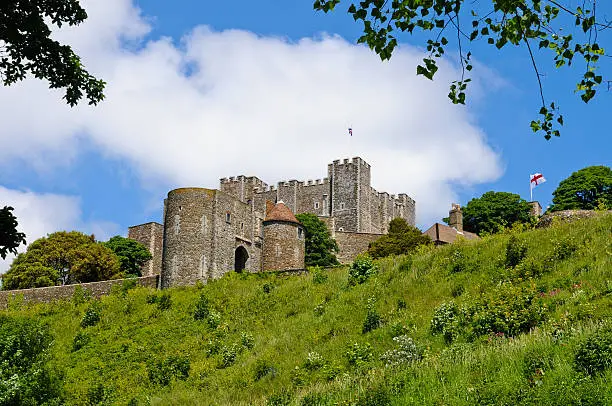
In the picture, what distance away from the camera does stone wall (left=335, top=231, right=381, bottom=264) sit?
65625 millimetres

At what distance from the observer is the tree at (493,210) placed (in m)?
73.6

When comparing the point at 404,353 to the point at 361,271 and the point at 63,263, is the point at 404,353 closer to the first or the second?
the point at 361,271

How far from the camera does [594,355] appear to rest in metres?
11.6

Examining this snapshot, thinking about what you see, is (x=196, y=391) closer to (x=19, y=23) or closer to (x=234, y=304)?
(x=234, y=304)

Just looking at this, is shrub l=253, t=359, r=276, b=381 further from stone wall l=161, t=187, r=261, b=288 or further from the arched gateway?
the arched gateway

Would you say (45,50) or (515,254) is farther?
(515,254)

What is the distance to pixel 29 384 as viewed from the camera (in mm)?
20938

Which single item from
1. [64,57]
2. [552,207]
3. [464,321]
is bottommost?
[464,321]


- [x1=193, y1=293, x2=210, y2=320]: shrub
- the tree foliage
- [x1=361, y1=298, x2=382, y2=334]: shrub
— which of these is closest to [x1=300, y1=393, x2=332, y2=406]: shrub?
[x1=361, y1=298, x2=382, y2=334]: shrub

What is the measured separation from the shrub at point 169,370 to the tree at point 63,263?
112ft

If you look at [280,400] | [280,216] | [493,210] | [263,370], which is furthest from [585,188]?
[280,400]

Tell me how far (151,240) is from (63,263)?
9.77m

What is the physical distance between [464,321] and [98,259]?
44.7 m

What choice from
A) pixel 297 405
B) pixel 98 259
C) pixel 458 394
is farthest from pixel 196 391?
pixel 98 259
